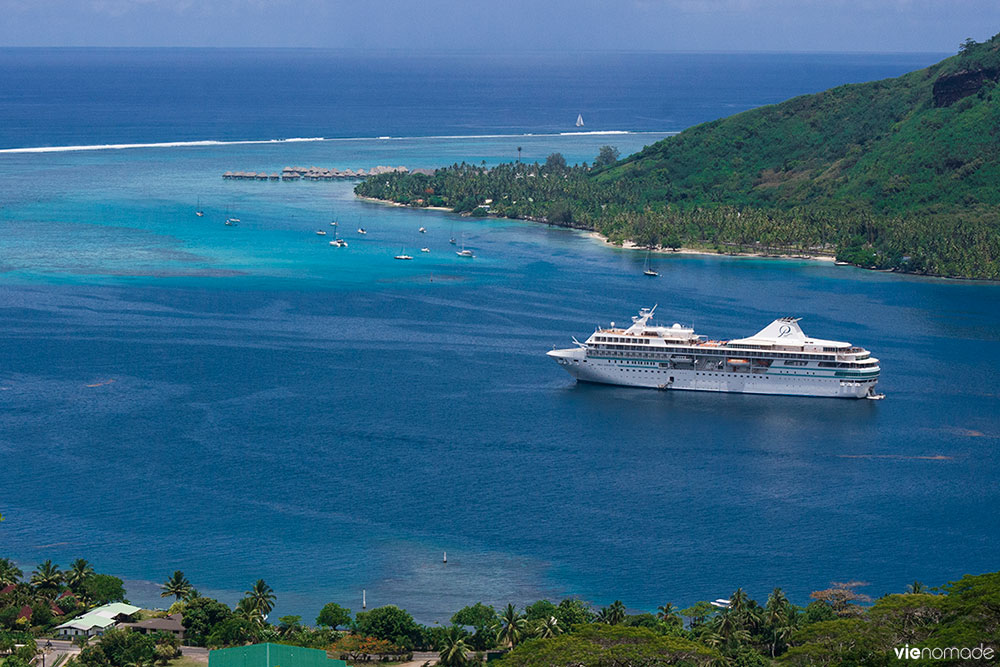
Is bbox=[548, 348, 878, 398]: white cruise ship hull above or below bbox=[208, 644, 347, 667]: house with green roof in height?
above

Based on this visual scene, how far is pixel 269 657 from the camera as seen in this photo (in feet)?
156

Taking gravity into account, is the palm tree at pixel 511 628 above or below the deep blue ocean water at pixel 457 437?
below

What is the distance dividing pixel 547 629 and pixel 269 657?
407 inches

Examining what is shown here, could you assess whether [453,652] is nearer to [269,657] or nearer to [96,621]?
[269,657]

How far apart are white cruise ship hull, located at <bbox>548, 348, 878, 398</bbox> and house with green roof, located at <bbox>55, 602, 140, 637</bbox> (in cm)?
4161

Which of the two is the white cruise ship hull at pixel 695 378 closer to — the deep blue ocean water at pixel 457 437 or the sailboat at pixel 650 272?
the deep blue ocean water at pixel 457 437

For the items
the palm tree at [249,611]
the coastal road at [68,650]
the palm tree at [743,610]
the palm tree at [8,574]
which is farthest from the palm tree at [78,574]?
the palm tree at [743,610]

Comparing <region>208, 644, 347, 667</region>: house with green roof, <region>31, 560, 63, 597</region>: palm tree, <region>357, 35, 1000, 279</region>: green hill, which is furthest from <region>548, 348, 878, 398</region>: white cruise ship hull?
<region>208, 644, 347, 667</region>: house with green roof

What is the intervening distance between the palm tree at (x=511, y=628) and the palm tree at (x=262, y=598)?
9.00m

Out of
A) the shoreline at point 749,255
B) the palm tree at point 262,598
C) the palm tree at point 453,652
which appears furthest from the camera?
the shoreline at point 749,255

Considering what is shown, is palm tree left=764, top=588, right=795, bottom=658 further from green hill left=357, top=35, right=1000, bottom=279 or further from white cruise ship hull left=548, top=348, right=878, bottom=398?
green hill left=357, top=35, right=1000, bottom=279

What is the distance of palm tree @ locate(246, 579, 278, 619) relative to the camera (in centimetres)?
5509

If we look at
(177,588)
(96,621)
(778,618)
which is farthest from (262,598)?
(778,618)

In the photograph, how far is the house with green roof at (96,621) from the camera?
54.2 m
